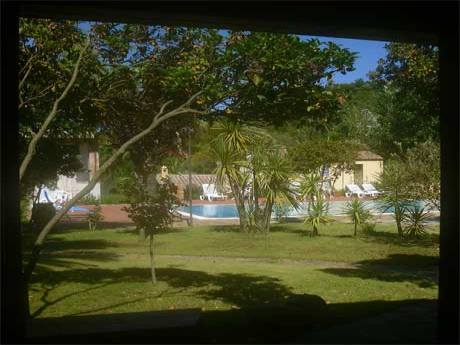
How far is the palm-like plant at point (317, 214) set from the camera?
1095cm

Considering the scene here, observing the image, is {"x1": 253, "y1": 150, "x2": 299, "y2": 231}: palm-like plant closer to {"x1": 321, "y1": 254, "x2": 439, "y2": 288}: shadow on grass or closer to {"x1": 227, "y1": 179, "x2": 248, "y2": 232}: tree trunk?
{"x1": 227, "y1": 179, "x2": 248, "y2": 232}: tree trunk

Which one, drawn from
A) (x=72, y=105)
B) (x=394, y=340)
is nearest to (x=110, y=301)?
(x=72, y=105)

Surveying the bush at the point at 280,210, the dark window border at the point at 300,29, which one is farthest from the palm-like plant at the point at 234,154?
the dark window border at the point at 300,29

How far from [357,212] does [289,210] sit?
1580 millimetres

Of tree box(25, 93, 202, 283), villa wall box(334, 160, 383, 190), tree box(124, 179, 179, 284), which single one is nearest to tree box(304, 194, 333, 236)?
villa wall box(334, 160, 383, 190)

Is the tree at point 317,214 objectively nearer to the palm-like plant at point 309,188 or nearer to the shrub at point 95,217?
the palm-like plant at point 309,188

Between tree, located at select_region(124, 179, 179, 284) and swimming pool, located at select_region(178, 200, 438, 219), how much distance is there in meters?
1.22

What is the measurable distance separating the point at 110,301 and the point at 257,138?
214 inches

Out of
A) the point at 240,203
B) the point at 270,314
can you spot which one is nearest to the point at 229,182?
the point at 240,203

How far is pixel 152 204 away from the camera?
639cm

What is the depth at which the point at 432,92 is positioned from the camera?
7.19 meters

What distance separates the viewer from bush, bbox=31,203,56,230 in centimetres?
1045
